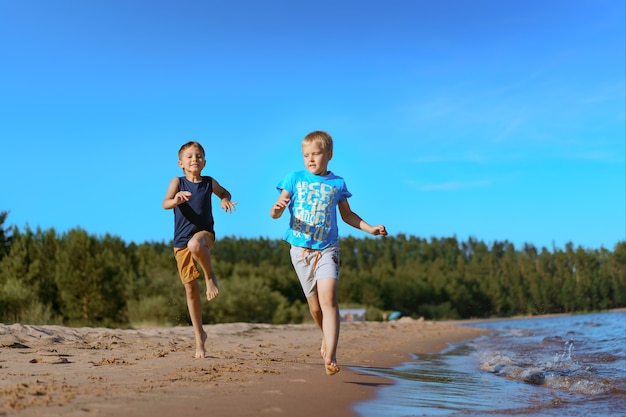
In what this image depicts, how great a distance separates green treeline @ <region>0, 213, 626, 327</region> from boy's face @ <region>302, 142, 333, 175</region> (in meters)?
13.6

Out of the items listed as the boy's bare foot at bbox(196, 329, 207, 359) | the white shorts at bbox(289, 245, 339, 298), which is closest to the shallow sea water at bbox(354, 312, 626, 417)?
the white shorts at bbox(289, 245, 339, 298)

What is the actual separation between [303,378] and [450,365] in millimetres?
4085

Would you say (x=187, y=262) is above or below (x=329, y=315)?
above

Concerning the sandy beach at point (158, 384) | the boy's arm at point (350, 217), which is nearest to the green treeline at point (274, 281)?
the sandy beach at point (158, 384)

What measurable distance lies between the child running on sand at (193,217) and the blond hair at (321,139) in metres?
1.19

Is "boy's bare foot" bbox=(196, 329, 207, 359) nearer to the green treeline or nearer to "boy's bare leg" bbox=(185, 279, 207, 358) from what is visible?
"boy's bare leg" bbox=(185, 279, 207, 358)

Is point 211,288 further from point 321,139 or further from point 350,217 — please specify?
point 321,139

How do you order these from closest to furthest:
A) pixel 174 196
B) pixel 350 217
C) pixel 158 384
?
pixel 158 384 < pixel 350 217 < pixel 174 196

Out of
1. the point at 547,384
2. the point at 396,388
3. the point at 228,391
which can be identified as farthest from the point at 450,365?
the point at 228,391

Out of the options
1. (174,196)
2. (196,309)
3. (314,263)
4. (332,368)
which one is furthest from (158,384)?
(174,196)

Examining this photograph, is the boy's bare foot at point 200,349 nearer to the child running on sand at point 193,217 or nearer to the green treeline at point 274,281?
the child running on sand at point 193,217

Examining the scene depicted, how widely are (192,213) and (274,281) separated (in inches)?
1607

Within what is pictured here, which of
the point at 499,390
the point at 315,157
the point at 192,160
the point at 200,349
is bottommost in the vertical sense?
the point at 499,390

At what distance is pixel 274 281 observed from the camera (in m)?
46.5
